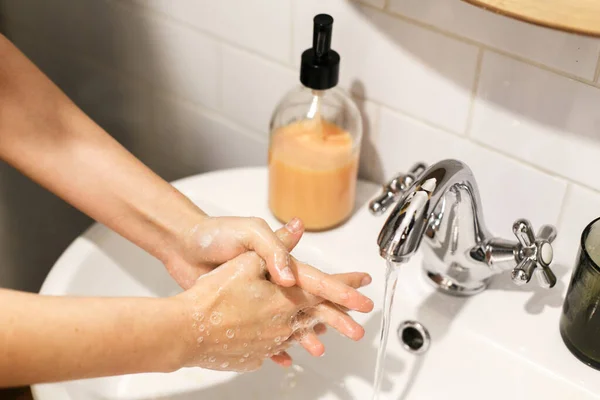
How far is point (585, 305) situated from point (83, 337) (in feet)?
1.35

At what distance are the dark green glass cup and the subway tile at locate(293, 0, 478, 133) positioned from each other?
0.54 ft

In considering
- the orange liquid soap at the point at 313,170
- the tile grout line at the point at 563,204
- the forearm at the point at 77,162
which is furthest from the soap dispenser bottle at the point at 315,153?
the tile grout line at the point at 563,204

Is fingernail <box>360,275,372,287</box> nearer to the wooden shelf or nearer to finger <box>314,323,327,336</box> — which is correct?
finger <box>314,323,327,336</box>

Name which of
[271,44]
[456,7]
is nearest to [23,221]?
[271,44]

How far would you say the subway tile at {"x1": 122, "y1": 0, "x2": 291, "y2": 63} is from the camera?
0.78 meters

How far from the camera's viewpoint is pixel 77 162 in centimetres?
71

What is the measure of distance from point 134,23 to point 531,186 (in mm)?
531

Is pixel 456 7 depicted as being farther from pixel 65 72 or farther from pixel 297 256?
pixel 65 72

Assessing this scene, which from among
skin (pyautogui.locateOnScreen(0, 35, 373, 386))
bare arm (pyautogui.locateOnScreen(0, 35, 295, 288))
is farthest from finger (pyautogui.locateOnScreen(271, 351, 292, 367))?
bare arm (pyautogui.locateOnScreen(0, 35, 295, 288))

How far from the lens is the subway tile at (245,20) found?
30.8 inches

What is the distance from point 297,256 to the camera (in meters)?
0.77

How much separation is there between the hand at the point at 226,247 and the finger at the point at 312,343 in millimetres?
68

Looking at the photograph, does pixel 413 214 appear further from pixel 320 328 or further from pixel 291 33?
pixel 291 33

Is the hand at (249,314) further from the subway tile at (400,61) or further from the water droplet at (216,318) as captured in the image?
the subway tile at (400,61)
